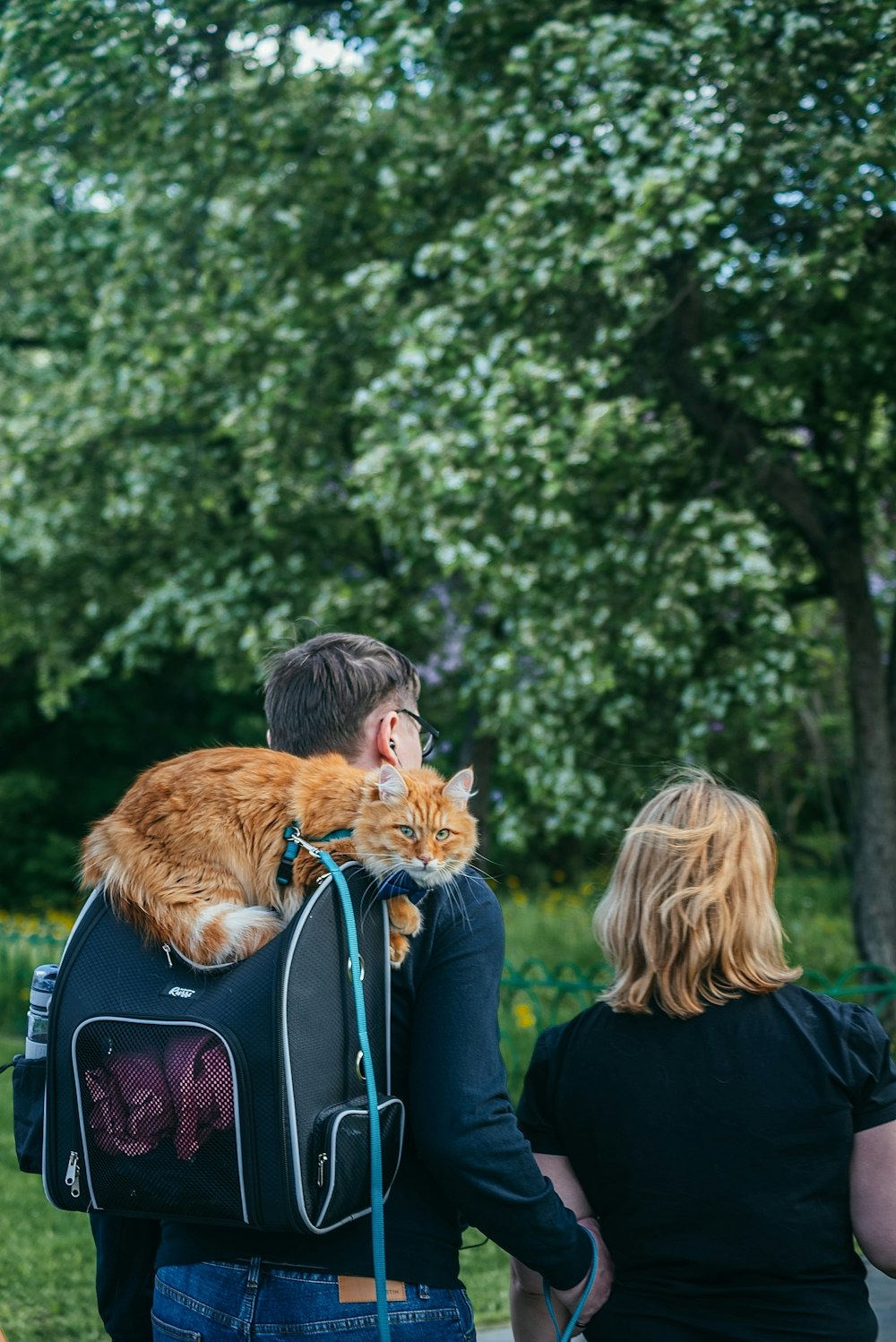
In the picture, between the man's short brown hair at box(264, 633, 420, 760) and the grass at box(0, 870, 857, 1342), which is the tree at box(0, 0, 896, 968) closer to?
the grass at box(0, 870, 857, 1342)

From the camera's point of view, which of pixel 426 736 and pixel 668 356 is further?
pixel 668 356

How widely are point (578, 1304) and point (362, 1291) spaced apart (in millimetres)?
408

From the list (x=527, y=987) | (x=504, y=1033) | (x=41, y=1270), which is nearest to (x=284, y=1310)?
(x=41, y=1270)

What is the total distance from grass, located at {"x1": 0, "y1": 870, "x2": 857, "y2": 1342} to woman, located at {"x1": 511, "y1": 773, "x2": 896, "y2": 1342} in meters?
0.17

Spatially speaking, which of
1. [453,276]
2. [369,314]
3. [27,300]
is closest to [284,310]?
[369,314]

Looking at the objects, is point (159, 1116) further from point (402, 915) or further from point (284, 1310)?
point (402, 915)

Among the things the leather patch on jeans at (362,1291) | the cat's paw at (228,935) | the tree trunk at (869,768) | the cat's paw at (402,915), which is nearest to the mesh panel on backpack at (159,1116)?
the cat's paw at (228,935)

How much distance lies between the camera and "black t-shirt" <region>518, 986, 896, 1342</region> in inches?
80.4

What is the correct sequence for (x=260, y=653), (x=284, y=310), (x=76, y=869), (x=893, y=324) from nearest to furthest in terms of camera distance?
(x=76, y=869) → (x=893, y=324) → (x=284, y=310) → (x=260, y=653)

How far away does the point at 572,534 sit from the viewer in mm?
7625

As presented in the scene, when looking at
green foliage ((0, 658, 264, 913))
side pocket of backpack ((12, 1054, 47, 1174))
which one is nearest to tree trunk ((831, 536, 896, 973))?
side pocket of backpack ((12, 1054, 47, 1174))

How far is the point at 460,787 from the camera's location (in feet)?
7.95

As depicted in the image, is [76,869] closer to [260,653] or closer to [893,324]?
[893,324]

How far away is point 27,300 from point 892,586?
8.83m
